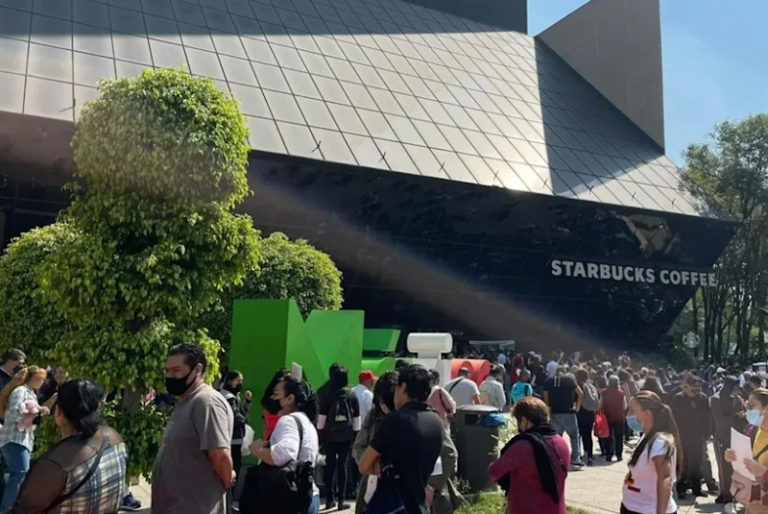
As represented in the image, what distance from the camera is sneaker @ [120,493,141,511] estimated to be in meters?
7.47

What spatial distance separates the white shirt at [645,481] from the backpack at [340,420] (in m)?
Answer: 3.81

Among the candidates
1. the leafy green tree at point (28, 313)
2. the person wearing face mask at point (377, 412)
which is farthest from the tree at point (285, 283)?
the person wearing face mask at point (377, 412)

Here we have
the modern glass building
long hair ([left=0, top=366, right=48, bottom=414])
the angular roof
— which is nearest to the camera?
long hair ([left=0, top=366, right=48, bottom=414])

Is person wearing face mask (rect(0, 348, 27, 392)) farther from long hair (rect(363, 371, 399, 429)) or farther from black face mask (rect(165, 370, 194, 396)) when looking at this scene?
black face mask (rect(165, 370, 194, 396))

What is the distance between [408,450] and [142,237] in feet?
13.4

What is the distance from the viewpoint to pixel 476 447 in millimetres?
8109

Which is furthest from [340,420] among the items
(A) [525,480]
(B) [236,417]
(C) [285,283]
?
(C) [285,283]

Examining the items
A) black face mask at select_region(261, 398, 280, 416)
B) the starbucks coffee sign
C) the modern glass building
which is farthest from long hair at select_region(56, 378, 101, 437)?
the starbucks coffee sign

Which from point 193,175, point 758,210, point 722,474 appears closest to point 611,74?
point 758,210

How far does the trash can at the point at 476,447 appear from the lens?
26.5 feet

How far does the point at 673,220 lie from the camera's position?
27656mm

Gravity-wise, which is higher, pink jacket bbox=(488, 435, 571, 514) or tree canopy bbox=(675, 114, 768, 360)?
tree canopy bbox=(675, 114, 768, 360)

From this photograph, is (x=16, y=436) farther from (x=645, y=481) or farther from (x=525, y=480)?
(x=645, y=481)

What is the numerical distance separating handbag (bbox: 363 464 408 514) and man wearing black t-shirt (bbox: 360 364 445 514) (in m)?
0.02
